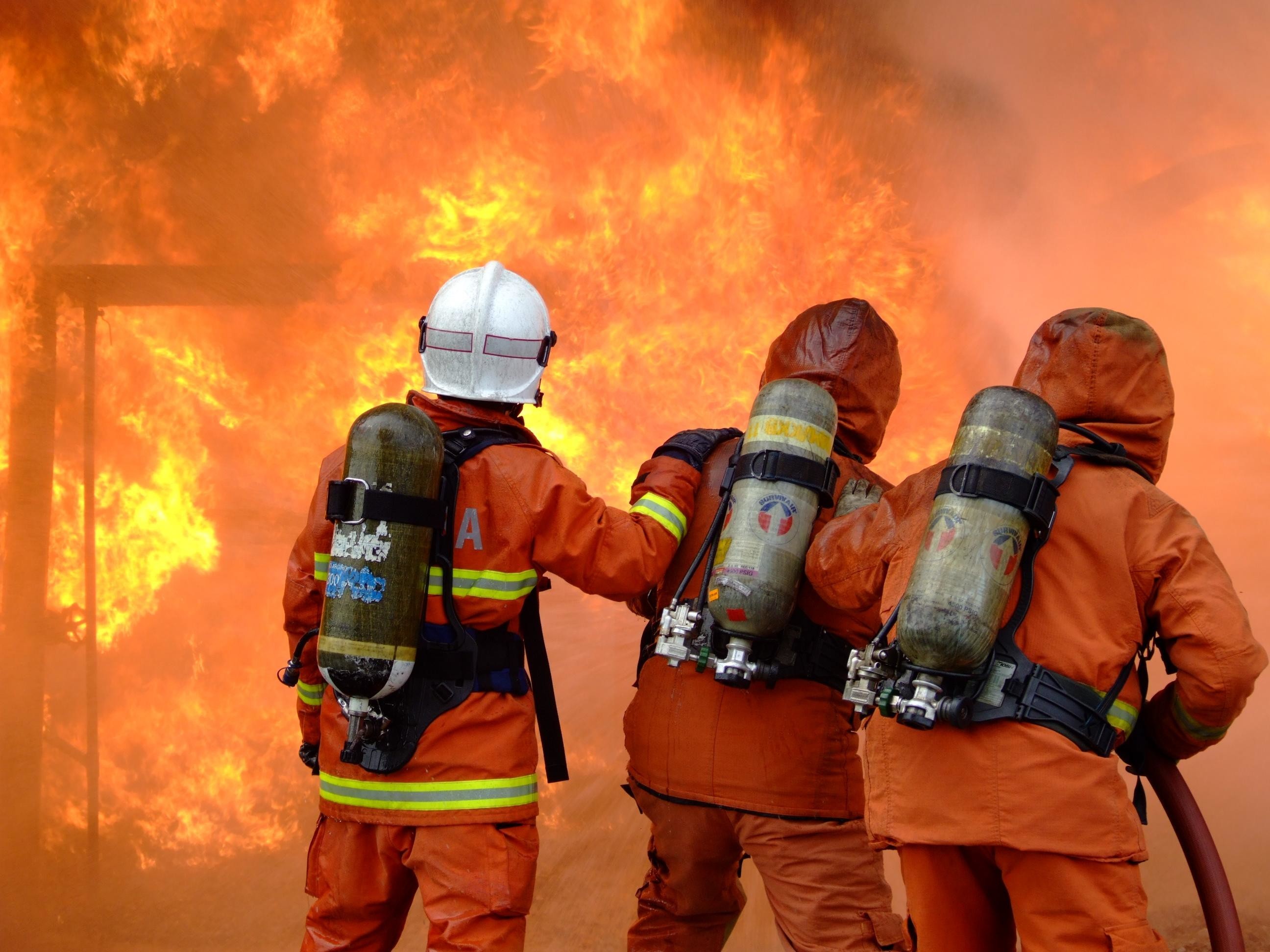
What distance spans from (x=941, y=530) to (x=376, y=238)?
5.11 m

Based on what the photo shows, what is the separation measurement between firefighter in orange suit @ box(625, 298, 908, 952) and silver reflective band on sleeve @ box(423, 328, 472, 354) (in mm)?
696

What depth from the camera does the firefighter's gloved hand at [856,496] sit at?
3.50m

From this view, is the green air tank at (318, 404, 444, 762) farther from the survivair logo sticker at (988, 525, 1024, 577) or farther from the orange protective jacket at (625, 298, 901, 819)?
the survivair logo sticker at (988, 525, 1024, 577)

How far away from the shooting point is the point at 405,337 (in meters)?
7.11

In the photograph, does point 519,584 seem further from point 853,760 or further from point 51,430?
point 51,430

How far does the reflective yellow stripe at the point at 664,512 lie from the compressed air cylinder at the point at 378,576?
0.73 m

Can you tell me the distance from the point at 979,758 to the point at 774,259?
15.6 feet

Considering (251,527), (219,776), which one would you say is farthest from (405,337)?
(219,776)

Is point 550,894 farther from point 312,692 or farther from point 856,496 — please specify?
point 856,496

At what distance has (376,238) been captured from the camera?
7051mm

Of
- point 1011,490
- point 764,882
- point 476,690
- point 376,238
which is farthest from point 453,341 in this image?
point 376,238

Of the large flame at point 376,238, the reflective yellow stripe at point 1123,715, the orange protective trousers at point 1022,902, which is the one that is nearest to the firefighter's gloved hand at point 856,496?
the reflective yellow stripe at point 1123,715

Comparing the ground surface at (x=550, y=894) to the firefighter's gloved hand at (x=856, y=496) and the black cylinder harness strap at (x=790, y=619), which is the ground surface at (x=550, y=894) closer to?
the black cylinder harness strap at (x=790, y=619)

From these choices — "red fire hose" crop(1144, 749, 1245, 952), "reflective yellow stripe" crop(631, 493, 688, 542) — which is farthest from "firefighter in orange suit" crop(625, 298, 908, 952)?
"red fire hose" crop(1144, 749, 1245, 952)
